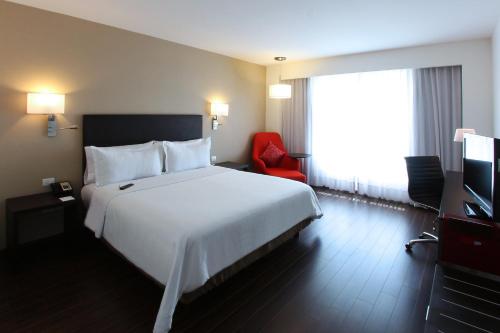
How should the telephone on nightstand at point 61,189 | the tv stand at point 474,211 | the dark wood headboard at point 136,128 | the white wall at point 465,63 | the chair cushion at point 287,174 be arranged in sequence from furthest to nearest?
the chair cushion at point 287,174 → the white wall at point 465,63 → the dark wood headboard at point 136,128 → the telephone on nightstand at point 61,189 → the tv stand at point 474,211

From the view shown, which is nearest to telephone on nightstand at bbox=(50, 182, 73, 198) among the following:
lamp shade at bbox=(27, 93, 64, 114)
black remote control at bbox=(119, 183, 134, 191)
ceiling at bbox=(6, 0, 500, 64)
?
black remote control at bbox=(119, 183, 134, 191)

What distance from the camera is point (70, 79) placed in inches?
127

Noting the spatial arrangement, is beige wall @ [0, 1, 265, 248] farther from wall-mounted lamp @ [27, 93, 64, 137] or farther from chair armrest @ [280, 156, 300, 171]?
chair armrest @ [280, 156, 300, 171]

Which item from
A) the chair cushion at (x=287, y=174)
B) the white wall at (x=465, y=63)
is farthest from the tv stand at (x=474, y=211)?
the chair cushion at (x=287, y=174)

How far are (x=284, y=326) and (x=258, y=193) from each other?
4.25 feet

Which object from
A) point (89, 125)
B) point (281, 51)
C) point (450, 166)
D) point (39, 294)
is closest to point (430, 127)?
point (450, 166)

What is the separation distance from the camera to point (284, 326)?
1.97 metres

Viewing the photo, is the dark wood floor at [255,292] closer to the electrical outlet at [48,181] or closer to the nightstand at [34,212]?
the nightstand at [34,212]

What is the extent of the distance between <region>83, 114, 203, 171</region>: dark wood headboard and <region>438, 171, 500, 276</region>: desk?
349 cm

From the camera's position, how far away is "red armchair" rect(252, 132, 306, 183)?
4.86 meters

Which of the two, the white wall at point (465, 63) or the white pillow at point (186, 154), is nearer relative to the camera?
the white wall at point (465, 63)

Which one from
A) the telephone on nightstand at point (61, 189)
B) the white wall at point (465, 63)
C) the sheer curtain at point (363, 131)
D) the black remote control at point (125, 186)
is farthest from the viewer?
the sheer curtain at point (363, 131)

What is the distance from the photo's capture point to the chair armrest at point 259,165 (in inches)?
200

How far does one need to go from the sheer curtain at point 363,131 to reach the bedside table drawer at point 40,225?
168 inches
